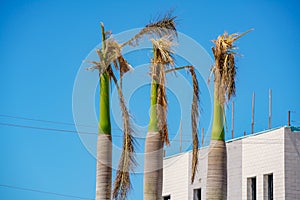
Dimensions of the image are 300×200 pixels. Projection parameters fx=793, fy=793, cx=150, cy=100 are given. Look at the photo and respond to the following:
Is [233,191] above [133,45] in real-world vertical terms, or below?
below

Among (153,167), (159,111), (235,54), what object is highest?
(235,54)

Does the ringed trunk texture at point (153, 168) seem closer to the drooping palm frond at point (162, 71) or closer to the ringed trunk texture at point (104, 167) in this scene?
the drooping palm frond at point (162, 71)

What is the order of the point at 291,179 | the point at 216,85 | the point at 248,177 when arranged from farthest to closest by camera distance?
the point at 248,177 → the point at 291,179 → the point at 216,85

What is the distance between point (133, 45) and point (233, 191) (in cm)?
1500

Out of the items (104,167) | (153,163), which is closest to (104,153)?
(104,167)

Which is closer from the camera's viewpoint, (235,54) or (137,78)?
(235,54)

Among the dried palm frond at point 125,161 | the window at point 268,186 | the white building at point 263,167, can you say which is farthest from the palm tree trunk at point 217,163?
the window at point 268,186

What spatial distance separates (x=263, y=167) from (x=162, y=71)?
12476 mm

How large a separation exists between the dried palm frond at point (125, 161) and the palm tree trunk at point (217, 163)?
217 centimetres

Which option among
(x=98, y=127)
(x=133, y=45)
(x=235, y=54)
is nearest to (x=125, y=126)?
(x=98, y=127)

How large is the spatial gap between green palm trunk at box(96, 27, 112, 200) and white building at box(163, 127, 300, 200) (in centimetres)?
1185

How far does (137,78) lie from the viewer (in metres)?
22.8

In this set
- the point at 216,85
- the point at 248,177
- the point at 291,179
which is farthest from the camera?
the point at 248,177

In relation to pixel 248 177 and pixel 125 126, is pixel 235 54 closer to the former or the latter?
pixel 125 126
